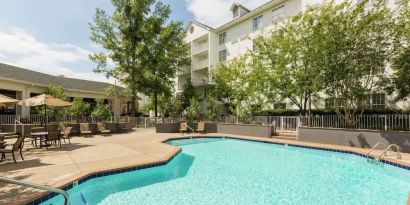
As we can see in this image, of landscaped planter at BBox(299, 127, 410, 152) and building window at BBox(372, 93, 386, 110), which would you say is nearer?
landscaped planter at BBox(299, 127, 410, 152)

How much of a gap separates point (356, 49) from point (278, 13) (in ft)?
45.2

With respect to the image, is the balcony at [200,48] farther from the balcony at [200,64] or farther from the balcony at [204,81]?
the balcony at [204,81]

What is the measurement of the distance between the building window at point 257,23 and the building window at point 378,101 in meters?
14.2

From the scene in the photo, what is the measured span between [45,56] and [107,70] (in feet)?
21.4

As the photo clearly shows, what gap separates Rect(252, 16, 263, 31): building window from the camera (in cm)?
2614

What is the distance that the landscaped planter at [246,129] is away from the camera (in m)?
16.9

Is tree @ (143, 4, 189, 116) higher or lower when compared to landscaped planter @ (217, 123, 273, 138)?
higher

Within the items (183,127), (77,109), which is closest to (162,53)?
(77,109)

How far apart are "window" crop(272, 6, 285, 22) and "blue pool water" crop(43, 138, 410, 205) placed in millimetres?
17330

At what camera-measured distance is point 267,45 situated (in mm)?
18969

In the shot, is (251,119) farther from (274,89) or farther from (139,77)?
(139,77)

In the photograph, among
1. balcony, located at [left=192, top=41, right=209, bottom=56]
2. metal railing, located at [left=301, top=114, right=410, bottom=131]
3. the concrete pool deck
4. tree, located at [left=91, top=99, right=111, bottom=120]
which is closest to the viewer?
the concrete pool deck

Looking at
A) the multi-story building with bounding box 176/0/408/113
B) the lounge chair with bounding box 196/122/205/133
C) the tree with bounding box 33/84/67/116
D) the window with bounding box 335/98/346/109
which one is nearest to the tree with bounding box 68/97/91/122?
the tree with bounding box 33/84/67/116

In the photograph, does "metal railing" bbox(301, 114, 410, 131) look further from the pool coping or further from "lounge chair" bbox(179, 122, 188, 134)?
"lounge chair" bbox(179, 122, 188, 134)
